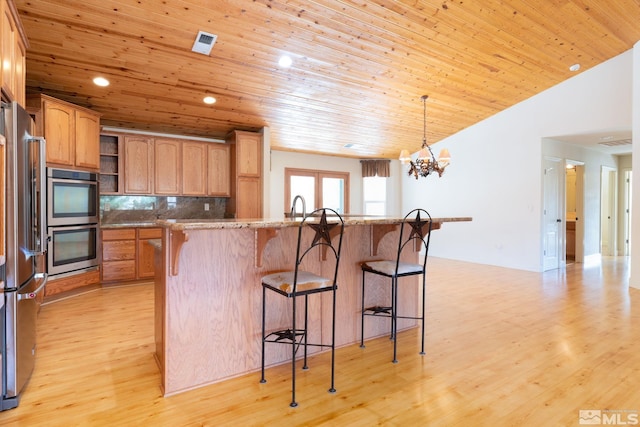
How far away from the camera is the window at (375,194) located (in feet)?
27.7

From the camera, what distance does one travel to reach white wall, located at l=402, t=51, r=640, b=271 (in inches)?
206

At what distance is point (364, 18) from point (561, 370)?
347cm

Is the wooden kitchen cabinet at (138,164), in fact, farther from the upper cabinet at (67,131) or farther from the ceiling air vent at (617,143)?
the ceiling air vent at (617,143)

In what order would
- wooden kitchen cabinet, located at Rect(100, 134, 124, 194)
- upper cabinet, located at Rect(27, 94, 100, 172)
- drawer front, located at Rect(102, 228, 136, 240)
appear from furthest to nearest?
1. wooden kitchen cabinet, located at Rect(100, 134, 124, 194)
2. drawer front, located at Rect(102, 228, 136, 240)
3. upper cabinet, located at Rect(27, 94, 100, 172)

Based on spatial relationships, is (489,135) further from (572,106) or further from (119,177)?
(119,177)

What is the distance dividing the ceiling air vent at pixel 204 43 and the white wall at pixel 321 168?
3164 millimetres

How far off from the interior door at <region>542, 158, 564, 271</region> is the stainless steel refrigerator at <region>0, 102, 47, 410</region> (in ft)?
22.2

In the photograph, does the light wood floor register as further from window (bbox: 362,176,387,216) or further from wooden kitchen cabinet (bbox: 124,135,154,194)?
window (bbox: 362,176,387,216)

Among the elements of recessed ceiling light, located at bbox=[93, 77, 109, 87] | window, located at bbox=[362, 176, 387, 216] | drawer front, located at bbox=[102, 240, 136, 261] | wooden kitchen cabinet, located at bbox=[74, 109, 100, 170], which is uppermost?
recessed ceiling light, located at bbox=[93, 77, 109, 87]

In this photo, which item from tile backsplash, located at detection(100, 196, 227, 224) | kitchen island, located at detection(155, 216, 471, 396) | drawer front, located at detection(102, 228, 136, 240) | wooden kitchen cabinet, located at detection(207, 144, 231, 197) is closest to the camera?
kitchen island, located at detection(155, 216, 471, 396)

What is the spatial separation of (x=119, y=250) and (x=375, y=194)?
560cm

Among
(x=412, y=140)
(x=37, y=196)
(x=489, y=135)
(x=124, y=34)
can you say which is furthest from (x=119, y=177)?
(x=489, y=135)

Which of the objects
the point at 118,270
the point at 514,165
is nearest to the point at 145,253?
the point at 118,270

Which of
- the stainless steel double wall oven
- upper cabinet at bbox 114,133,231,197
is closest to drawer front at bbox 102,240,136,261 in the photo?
the stainless steel double wall oven
